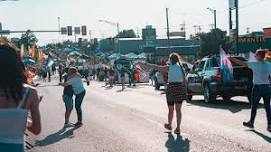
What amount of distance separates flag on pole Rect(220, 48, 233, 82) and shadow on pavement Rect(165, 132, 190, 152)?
249 inches

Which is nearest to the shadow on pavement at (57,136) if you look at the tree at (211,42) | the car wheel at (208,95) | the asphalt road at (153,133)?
the asphalt road at (153,133)

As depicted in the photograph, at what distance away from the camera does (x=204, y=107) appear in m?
21.0

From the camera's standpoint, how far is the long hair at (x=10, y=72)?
4164mm

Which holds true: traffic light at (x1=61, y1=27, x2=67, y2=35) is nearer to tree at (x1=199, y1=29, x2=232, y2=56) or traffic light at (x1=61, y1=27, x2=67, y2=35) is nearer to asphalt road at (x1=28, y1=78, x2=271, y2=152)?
tree at (x1=199, y1=29, x2=232, y2=56)

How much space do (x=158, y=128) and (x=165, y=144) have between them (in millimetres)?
2813

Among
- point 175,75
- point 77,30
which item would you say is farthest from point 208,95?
point 77,30

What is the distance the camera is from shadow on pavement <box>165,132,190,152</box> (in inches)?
439

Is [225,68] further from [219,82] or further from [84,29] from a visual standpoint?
[84,29]

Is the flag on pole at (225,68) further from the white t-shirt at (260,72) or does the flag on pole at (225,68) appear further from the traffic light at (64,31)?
the traffic light at (64,31)

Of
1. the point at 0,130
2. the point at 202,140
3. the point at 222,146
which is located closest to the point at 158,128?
the point at 202,140

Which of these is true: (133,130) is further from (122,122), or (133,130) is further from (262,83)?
(262,83)

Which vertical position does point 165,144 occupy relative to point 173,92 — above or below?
below

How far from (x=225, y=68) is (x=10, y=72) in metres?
16.5

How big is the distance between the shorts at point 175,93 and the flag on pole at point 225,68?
17.8ft
